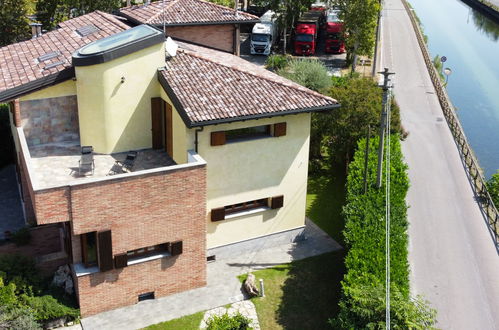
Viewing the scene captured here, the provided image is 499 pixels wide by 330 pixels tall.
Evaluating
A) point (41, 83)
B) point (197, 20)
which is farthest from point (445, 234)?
point (41, 83)

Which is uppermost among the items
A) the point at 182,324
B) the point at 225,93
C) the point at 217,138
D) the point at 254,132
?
the point at 225,93

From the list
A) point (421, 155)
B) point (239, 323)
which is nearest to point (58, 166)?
point (239, 323)

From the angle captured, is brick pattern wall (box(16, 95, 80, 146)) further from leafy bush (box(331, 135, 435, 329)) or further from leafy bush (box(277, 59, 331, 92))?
leafy bush (box(277, 59, 331, 92))

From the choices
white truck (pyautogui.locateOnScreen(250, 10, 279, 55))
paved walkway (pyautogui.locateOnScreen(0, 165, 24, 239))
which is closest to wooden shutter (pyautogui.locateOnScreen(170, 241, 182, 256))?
paved walkway (pyautogui.locateOnScreen(0, 165, 24, 239))

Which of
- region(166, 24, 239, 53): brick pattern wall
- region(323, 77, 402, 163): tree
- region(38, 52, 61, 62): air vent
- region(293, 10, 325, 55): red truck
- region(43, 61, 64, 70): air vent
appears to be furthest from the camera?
region(293, 10, 325, 55): red truck

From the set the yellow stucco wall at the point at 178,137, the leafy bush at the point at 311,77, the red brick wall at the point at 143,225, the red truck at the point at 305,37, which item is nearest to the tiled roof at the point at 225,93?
the yellow stucco wall at the point at 178,137

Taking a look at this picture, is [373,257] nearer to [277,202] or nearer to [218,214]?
[277,202]
